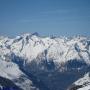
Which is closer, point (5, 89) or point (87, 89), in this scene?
point (5, 89)
